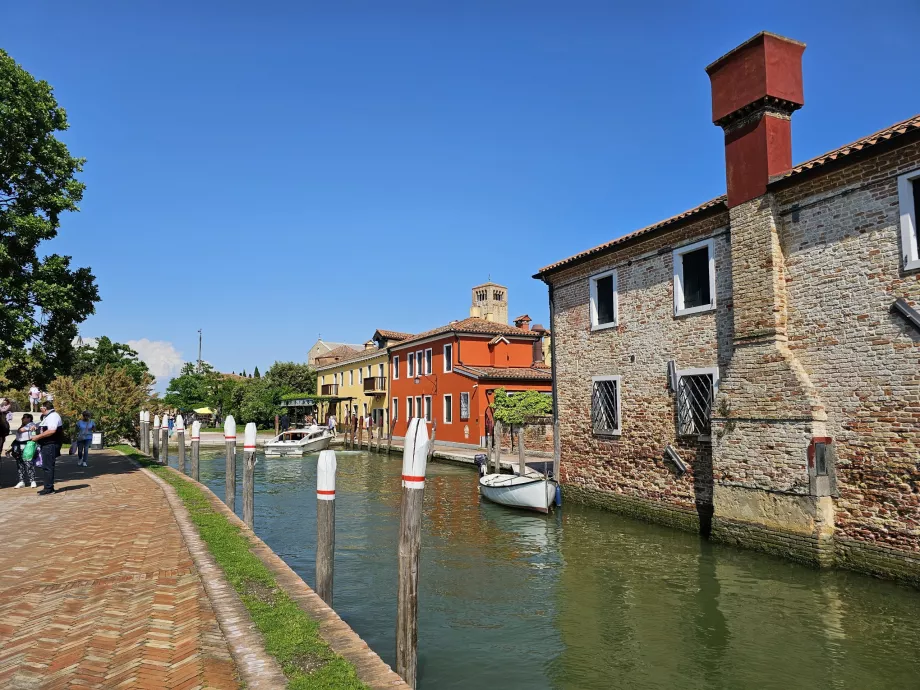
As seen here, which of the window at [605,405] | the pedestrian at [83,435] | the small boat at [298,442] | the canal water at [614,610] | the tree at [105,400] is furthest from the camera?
Answer: the small boat at [298,442]

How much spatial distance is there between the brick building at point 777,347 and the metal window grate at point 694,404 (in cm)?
3

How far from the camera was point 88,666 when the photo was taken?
13.0 feet

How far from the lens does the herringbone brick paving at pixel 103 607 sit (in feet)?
12.7

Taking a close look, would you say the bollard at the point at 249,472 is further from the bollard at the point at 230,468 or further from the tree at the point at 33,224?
the tree at the point at 33,224

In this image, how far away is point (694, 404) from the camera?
12586 mm

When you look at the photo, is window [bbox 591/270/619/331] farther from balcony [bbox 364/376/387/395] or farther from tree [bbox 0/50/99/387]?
balcony [bbox 364/376/387/395]

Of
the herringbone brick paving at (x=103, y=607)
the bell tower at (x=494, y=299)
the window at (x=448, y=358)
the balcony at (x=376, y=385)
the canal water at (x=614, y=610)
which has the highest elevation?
the bell tower at (x=494, y=299)

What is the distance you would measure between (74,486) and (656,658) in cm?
1136

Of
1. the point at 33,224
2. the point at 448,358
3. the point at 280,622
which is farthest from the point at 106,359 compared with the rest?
the point at 280,622

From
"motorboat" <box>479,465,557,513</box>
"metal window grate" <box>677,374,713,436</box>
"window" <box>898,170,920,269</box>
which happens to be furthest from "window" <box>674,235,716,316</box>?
"motorboat" <box>479,465,557,513</box>

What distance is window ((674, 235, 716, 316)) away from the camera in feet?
40.0

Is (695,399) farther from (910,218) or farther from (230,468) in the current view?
(230,468)

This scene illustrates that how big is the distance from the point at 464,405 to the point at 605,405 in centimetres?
1517

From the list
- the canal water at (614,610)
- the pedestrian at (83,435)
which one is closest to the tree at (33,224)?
the pedestrian at (83,435)
